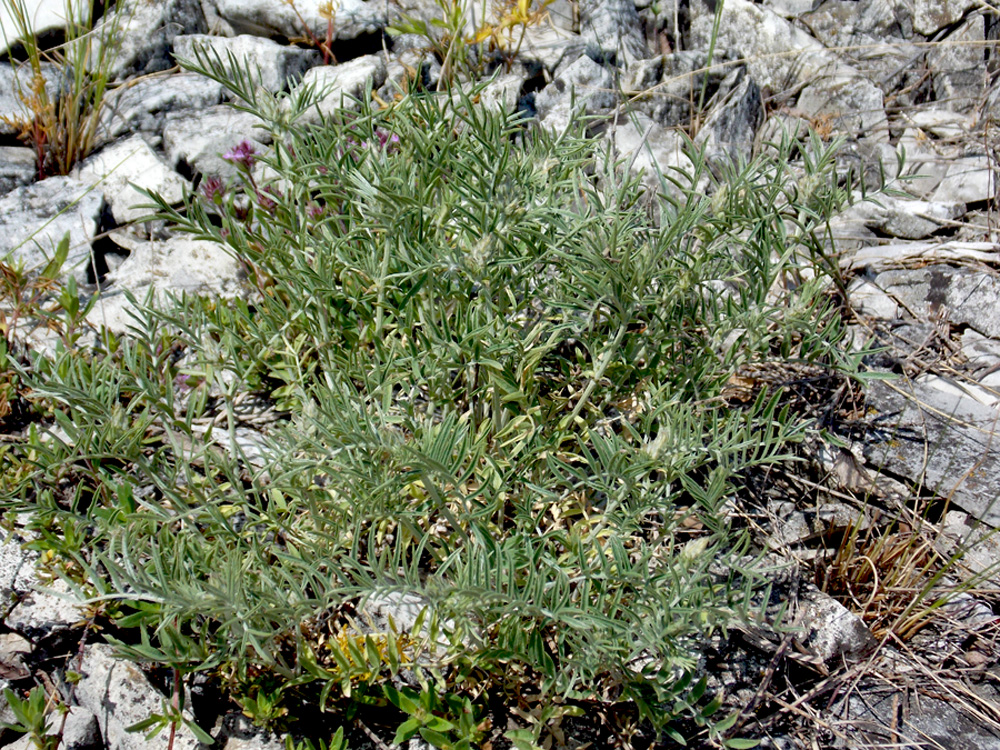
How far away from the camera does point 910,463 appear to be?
8.64ft

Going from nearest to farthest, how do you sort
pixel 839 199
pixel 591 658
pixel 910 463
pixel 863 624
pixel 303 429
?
pixel 591 658
pixel 303 429
pixel 839 199
pixel 863 624
pixel 910 463

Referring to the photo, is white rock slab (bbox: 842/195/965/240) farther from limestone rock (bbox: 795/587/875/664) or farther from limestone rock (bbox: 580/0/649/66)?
limestone rock (bbox: 795/587/875/664)

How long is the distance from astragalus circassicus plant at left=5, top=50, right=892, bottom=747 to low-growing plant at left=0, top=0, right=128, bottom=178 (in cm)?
142

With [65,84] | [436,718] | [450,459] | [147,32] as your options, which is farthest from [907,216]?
[65,84]

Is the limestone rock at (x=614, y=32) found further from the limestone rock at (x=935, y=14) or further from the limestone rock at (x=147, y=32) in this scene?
the limestone rock at (x=147, y=32)

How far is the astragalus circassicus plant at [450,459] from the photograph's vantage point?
5.82ft

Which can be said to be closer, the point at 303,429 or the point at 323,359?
the point at 303,429

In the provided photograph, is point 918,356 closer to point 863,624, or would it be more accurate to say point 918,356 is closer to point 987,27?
point 863,624

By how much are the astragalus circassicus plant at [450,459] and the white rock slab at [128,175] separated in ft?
3.35

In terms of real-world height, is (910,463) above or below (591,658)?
below

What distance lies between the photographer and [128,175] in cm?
341

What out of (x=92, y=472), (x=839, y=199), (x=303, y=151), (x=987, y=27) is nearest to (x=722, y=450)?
(x=839, y=199)

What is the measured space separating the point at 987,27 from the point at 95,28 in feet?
14.3

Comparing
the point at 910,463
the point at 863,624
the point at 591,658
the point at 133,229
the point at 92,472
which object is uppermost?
the point at 133,229
